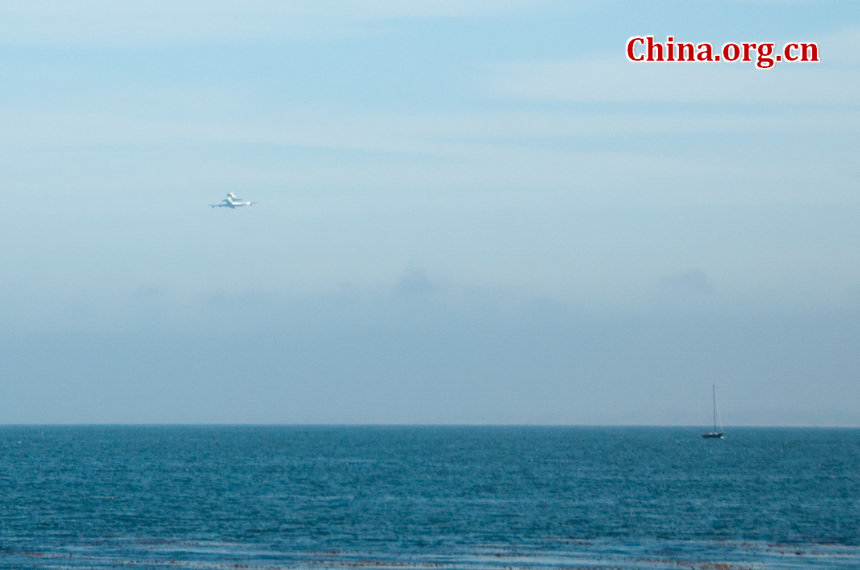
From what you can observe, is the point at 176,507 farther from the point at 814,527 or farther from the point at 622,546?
the point at 814,527

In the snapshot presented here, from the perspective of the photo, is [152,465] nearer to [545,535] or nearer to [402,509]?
[402,509]

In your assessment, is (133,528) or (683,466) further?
(683,466)

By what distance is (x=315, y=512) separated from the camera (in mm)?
94312

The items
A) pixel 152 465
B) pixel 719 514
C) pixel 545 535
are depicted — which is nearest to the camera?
pixel 545 535

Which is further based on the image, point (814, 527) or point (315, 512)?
point (315, 512)

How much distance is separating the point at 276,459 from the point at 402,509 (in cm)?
9579

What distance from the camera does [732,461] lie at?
192 meters

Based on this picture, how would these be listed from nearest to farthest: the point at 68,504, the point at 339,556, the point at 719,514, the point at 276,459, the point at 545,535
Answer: the point at 339,556 → the point at 545,535 → the point at 719,514 → the point at 68,504 → the point at 276,459

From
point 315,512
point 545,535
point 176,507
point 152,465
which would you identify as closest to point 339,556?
point 545,535

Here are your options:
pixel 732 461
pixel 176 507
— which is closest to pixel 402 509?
pixel 176 507

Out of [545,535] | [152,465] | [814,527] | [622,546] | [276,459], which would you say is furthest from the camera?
[276,459]

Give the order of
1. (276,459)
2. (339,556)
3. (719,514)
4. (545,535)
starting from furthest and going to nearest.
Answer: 1. (276,459)
2. (719,514)
3. (545,535)
4. (339,556)

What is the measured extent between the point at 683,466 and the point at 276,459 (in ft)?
207

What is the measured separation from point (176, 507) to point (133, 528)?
15313mm
